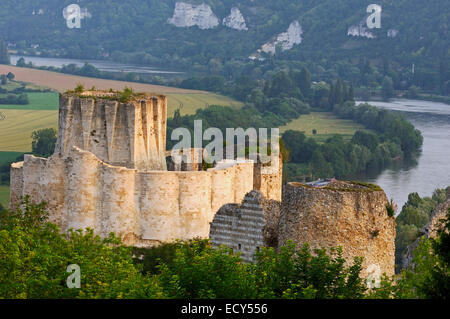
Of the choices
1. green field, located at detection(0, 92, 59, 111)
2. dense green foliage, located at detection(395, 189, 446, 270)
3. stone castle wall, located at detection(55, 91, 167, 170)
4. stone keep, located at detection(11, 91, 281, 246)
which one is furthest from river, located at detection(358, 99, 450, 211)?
stone keep, located at detection(11, 91, 281, 246)

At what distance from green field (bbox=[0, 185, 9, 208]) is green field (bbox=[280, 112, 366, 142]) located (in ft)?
162

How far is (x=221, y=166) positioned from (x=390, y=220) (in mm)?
9987

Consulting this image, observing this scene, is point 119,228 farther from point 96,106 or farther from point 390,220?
point 390,220

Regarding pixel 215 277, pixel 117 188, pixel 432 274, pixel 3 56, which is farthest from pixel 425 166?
pixel 3 56

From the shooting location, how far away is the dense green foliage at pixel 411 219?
49250 millimetres

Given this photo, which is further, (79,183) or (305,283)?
(79,183)

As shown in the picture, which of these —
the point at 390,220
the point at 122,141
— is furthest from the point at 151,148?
the point at 390,220

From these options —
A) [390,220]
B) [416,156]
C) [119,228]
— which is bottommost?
[416,156]

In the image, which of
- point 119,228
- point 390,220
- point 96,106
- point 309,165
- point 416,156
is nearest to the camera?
point 390,220

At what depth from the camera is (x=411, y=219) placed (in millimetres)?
58906

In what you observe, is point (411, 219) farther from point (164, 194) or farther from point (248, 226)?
point (248, 226)

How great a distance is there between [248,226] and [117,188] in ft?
22.4

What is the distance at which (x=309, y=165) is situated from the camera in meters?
94.1

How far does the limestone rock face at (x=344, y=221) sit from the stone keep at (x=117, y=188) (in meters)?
8.39
